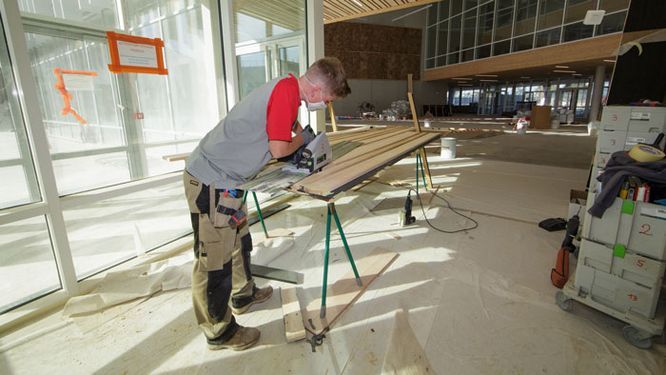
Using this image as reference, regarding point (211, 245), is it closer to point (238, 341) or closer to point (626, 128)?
point (238, 341)

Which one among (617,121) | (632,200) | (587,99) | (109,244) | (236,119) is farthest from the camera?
(587,99)

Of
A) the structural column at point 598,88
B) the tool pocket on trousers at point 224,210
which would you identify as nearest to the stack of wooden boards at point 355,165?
the tool pocket on trousers at point 224,210

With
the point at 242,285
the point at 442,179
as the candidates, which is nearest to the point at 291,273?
the point at 242,285

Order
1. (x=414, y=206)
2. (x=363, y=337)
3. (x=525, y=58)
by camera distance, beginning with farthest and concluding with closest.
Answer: (x=525, y=58) → (x=414, y=206) → (x=363, y=337)

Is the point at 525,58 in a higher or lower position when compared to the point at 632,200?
higher

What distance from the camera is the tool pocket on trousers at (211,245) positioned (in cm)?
150

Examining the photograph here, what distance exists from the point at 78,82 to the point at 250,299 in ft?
6.82

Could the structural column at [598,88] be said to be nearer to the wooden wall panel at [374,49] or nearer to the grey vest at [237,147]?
the wooden wall panel at [374,49]

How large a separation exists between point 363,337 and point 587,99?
1845cm

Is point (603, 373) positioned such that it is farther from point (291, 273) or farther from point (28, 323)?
point (28, 323)

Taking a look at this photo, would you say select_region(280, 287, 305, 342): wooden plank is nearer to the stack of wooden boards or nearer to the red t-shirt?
the stack of wooden boards

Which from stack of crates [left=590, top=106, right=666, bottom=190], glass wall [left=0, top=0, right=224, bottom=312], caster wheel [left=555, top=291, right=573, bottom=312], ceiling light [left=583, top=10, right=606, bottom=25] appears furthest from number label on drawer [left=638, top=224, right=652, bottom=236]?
ceiling light [left=583, top=10, right=606, bottom=25]

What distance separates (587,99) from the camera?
14.9 metres

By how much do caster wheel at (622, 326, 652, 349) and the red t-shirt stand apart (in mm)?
2072
